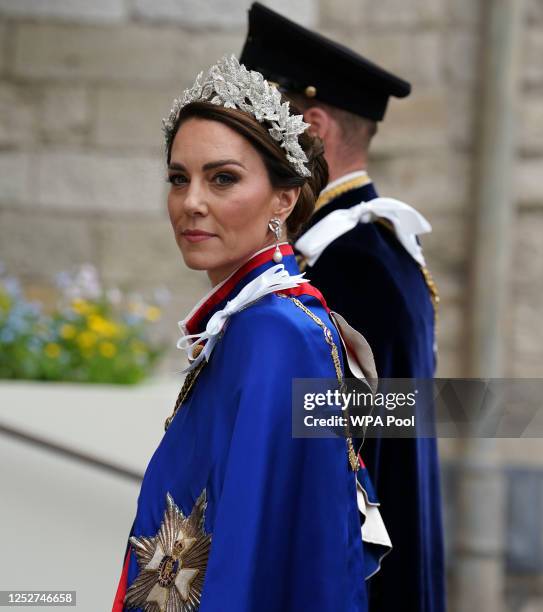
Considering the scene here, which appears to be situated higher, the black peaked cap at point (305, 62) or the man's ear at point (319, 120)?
the black peaked cap at point (305, 62)

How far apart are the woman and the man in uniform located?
63 centimetres

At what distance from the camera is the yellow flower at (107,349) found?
410 centimetres

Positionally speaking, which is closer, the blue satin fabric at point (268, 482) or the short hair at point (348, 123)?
the blue satin fabric at point (268, 482)

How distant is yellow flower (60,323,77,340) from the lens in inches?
164

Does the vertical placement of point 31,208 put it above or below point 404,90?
above

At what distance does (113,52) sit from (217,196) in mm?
3722

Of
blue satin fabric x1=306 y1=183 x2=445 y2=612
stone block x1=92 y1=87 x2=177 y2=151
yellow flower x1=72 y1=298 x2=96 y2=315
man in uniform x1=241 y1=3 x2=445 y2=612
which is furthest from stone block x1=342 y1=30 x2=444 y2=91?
blue satin fabric x1=306 y1=183 x2=445 y2=612

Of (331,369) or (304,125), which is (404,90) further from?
(331,369)

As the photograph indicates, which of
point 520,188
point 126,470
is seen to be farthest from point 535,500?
point 126,470

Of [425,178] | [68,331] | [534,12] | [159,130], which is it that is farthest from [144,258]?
[534,12]

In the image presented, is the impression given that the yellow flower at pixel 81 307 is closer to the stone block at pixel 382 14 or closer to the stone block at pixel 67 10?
the stone block at pixel 67 10

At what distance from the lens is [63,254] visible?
521 cm

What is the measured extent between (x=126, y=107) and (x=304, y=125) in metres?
3.54

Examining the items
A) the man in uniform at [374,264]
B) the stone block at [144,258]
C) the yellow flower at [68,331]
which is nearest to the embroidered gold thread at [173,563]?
the man in uniform at [374,264]
